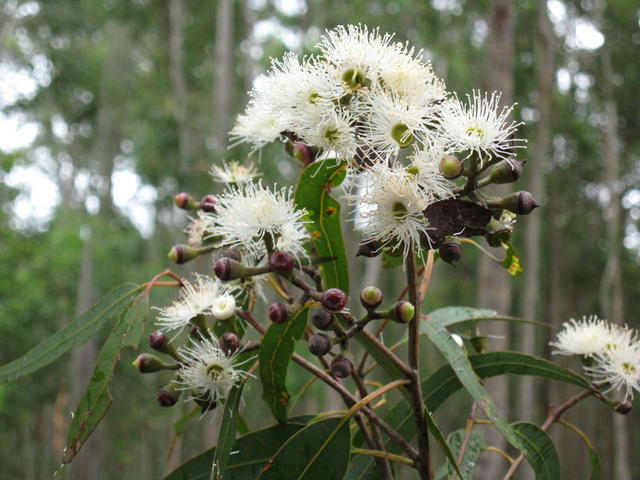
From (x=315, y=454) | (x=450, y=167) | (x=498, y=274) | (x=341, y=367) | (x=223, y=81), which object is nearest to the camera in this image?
(x=450, y=167)

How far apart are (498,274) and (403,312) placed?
9.61 feet

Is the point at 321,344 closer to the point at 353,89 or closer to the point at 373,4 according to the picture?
the point at 353,89

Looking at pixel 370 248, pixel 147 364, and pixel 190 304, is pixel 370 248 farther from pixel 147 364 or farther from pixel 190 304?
pixel 147 364

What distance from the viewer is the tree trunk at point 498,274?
342cm

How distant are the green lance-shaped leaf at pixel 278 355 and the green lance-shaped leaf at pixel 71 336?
37 centimetres

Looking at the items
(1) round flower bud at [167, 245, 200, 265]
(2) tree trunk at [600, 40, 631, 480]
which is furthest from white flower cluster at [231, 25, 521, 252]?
(2) tree trunk at [600, 40, 631, 480]

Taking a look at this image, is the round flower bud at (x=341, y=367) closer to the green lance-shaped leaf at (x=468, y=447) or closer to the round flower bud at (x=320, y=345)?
the round flower bud at (x=320, y=345)

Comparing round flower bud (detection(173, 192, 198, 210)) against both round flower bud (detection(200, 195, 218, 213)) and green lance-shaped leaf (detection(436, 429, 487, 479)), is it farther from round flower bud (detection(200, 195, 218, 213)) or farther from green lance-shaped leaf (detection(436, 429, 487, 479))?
green lance-shaped leaf (detection(436, 429, 487, 479))

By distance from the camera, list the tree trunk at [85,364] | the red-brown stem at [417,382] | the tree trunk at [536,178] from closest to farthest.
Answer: the red-brown stem at [417,382]
the tree trunk at [536,178]
the tree trunk at [85,364]

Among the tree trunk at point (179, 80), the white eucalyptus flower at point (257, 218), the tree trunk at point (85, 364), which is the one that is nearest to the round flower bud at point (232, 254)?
the white eucalyptus flower at point (257, 218)

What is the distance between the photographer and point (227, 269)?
1.16 meters

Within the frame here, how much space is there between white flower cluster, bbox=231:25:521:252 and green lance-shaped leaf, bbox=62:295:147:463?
519 millimetres

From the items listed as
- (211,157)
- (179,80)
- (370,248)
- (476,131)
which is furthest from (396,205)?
(179,80)

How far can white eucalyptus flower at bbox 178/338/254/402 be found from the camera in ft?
4.04
